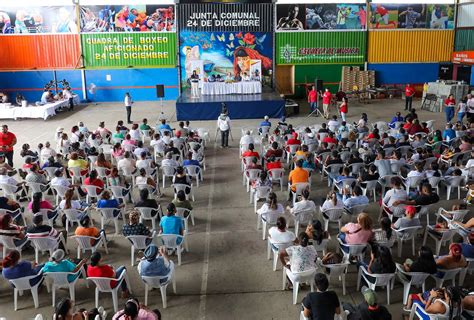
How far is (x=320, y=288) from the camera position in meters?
5.44

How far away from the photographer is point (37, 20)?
26.3 meters

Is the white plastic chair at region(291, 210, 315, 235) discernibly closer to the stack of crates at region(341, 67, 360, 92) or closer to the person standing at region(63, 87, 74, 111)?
the person standing at region(63, 87, 74, 111)

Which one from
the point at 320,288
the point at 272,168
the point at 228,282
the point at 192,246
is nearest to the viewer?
the point at 320,288

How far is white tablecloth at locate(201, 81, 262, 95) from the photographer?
22297mm

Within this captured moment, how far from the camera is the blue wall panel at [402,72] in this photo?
2788 cm

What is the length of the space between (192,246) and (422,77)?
→ 2403 cm

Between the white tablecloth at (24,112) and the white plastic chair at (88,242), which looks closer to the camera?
the white plastic chair at (88,242)

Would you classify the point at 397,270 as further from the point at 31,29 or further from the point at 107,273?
the point at 31,29

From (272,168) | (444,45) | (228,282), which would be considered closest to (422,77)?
(444,45)

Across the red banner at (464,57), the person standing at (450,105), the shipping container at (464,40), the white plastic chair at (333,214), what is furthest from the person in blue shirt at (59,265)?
the shipping container at (464,40)

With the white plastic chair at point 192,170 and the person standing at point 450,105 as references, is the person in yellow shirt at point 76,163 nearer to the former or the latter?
the white plastic chair at point 192,170

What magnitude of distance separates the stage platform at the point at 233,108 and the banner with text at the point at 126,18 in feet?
26.2

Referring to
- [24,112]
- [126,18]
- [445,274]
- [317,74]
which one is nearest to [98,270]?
[445,274]

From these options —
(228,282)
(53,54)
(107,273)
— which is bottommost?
(228,282)
